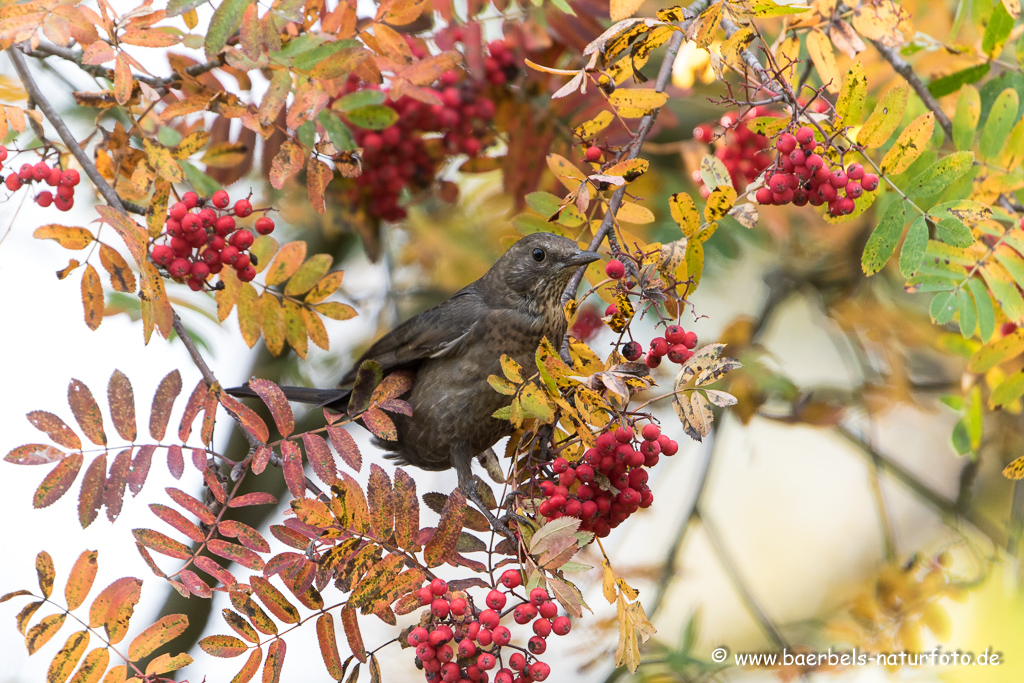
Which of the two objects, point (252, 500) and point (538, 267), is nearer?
point (252, 500)

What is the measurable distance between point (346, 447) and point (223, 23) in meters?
1.04

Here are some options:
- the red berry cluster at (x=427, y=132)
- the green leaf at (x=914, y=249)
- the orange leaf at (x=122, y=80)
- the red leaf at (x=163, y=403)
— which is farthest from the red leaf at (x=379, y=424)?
the green leaf at (x=914, y=249)

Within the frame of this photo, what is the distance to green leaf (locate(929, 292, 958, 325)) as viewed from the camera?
75.8 inches

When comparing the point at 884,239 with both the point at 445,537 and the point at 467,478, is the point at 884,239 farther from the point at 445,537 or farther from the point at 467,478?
the point at 467,478

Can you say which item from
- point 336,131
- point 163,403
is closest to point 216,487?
point 163,403

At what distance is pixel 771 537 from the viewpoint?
6008mm

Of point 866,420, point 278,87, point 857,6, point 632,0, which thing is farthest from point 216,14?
point 866,420

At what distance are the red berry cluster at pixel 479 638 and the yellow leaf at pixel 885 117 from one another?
4.14ft

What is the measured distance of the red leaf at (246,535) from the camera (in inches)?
75.0

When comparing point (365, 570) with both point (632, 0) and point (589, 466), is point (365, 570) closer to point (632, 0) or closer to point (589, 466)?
point (589, 466)

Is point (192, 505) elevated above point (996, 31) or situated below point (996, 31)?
below

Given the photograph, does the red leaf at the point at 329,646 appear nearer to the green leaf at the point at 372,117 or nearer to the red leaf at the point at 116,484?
the red leaf at the point at 116,484

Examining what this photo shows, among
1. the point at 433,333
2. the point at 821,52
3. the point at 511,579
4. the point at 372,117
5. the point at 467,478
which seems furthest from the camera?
the point at 433,333

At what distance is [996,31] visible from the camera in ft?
7.14
